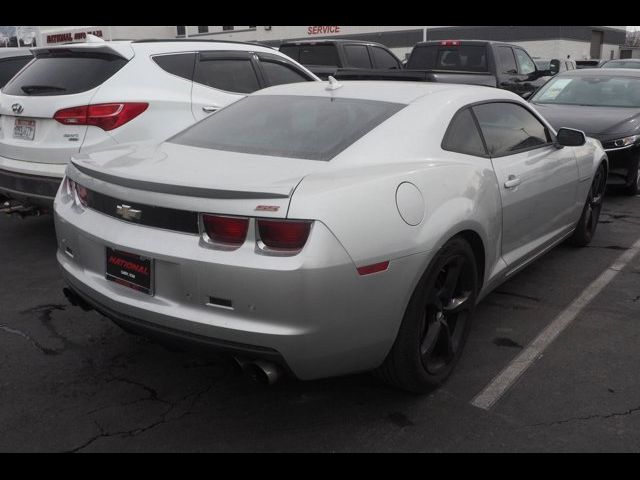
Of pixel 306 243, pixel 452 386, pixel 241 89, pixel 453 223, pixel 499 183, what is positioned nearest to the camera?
pixel 306 243

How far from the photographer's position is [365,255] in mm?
2525

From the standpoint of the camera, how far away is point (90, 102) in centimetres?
478

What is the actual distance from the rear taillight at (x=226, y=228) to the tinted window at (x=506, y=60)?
1003 cm

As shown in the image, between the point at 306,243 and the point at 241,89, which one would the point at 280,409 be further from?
the point at 241,89

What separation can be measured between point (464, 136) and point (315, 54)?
8276 mm

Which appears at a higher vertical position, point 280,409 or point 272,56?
point 272,56

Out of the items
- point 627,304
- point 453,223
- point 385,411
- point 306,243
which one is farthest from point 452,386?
point 627,304

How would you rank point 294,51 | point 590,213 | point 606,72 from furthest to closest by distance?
point 294,51
point 606,72
point 590,213

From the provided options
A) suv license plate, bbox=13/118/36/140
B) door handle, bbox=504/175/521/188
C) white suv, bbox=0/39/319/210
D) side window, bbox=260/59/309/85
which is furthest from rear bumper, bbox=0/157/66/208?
door handle, bbox=504/175/521/188

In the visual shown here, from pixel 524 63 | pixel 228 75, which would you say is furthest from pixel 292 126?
pixel 524 63

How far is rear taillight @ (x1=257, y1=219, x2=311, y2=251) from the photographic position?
243 centimetres

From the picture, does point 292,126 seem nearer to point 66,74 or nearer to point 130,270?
point 130,270

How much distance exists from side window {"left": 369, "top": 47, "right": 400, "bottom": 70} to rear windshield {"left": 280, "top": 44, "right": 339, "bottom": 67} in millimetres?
925

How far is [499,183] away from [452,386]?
1140 millimetres
